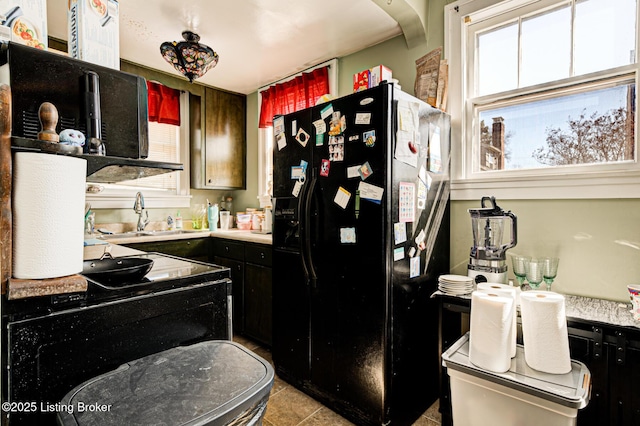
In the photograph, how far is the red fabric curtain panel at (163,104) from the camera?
11.3 ft

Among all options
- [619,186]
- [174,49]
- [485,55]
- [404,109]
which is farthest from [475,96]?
[174,49]

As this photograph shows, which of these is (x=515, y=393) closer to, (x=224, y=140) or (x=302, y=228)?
(x=302, y=228)

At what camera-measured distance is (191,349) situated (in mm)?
1022

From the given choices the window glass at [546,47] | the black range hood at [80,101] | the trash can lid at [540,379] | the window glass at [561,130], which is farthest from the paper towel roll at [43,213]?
the window glass at [546,47]

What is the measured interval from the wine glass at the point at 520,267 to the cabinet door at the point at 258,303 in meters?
1.77

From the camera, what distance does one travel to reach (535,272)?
1.78 metres

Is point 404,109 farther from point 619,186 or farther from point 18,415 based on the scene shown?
point 18,415

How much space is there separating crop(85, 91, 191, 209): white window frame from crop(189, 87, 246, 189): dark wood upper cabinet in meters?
0.08

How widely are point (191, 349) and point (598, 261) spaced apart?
2.02m

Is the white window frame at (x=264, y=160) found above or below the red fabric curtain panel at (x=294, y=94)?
below

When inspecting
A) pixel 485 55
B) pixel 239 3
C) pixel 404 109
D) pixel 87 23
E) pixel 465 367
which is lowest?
pixel 465 367

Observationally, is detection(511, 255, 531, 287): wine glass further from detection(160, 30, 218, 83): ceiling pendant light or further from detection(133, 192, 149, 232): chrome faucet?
detection(133, 192, 149, 232): chrome faucet

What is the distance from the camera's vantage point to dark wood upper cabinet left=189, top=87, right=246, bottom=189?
12.1 feet

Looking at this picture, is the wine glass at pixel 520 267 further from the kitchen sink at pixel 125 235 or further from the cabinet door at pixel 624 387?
the kitchen sink at pixel 125 235
